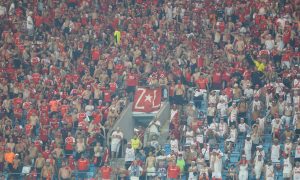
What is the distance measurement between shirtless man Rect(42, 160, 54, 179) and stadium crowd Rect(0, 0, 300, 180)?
5cm

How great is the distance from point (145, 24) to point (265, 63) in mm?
5893

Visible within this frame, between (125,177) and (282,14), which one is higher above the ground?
(282,14)

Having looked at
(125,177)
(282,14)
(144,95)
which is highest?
(282,14)

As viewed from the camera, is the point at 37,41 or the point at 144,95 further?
the point at 37,41

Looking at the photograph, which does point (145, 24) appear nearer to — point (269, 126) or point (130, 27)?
point (130, 27)

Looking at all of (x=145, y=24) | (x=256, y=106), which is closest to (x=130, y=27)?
(x=145, y=24)

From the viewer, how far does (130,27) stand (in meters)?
46.0

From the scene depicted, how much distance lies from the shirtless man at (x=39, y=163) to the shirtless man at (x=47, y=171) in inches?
10.9

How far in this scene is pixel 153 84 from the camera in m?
42.0

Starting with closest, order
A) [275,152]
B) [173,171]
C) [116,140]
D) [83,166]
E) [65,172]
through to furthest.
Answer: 1. [173,171]
2. [275,152]
3. [65,172]
4. [83,166]
5. [116,140]

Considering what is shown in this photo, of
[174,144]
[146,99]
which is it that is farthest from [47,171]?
[146,99]

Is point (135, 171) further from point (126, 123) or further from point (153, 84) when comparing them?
point (153, 84)

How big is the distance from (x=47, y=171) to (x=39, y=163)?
0.48 meters

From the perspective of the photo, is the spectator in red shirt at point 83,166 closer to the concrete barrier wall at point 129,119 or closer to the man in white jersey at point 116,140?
the man in white jersey at point 116,140
